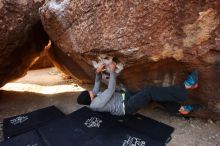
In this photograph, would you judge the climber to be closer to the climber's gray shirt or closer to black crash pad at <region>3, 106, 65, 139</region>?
the climber's gray shirt

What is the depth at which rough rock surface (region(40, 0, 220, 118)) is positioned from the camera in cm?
331

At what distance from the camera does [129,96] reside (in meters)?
3.95

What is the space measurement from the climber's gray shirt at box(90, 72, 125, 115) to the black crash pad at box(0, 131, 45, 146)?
86 cm

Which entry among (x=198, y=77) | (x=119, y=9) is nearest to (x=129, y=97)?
(x=198, y=77)

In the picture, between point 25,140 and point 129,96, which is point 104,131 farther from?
point 25,140

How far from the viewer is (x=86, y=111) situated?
170 inches

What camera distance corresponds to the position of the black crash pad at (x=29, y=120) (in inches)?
157

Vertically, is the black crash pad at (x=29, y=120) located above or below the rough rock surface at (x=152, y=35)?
below

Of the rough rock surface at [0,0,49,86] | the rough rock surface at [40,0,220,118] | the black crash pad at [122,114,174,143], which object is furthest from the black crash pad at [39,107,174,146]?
the rough rock surface at [0,0,49,86]

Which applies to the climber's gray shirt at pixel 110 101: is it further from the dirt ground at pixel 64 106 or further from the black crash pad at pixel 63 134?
the dirt ground at pixel 64 106

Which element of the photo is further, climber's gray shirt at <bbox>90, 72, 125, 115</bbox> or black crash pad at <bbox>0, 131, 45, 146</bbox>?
climber's gray shirt at <bbox>90, 72, 125, 115</bbox>

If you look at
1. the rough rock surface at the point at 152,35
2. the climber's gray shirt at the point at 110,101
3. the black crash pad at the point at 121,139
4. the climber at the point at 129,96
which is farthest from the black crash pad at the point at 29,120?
the rough rock surface at the point at 152,35

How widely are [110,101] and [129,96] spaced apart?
11.4 inches

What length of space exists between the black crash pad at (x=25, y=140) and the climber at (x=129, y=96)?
81 cm
